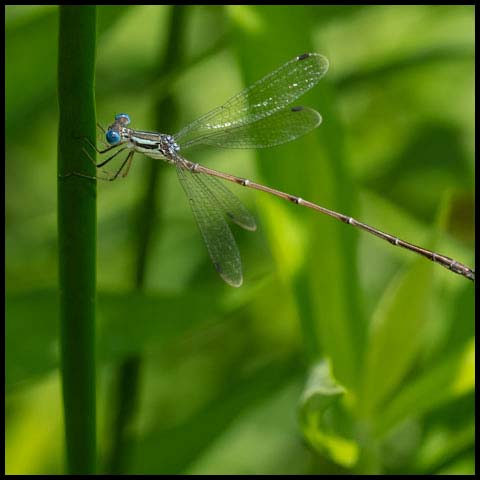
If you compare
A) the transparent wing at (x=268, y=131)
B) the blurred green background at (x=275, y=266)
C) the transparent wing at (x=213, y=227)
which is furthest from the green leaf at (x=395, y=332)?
the transparent wing at (x=268, y=131)

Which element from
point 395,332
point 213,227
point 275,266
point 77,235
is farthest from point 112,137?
point 77,235

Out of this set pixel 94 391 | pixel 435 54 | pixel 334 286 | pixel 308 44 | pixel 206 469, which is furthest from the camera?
pixel 435 54

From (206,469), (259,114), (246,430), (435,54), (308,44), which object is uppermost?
(435,54)

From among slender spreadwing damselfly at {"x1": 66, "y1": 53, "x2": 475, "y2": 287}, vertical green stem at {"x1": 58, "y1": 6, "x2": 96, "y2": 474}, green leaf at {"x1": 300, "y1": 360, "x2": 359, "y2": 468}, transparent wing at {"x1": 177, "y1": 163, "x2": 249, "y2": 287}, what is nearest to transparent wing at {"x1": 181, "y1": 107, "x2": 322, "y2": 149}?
slender spreadwing damselfly at {"x1": 66, "y1": 53, "x2": 475, "y2": 287}

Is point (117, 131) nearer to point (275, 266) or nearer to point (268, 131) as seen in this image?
point (268, 131)

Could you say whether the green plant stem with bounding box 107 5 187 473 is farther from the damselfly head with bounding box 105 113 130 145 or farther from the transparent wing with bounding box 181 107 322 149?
the transparent wing with bounding box 181 107 322 149

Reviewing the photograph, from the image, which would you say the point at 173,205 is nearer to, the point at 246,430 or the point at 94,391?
the point at 246,430

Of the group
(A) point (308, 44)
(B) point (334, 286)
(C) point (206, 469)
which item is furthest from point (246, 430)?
(A) point (308, 44)
